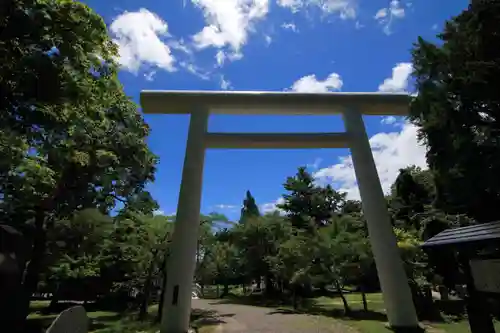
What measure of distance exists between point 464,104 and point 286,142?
17.5 feet

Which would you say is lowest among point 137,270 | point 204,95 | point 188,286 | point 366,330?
point 366,330

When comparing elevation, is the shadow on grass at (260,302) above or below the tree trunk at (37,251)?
below

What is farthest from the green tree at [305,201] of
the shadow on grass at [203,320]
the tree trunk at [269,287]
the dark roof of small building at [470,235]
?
the dark roof of small building at [470,235]

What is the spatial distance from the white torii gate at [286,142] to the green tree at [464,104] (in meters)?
2.37

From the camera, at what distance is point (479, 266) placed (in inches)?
195

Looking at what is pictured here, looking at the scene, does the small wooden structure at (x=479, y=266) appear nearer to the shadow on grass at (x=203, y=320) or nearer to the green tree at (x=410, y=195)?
the shadow on grass at (x=203, y=320)

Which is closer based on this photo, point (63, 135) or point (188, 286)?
point (63, 135)

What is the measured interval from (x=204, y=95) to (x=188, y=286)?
645 centimetres

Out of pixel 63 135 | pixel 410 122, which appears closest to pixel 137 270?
pixel 63 135

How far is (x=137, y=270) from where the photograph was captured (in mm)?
13102

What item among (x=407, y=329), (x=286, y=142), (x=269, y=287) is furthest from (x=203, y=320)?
(x=269, y=287)

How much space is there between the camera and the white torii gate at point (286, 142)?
9586 mm

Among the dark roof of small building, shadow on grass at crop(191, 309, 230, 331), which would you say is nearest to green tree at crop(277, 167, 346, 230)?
shadow on grass at crop(191, 309, 230, 331)

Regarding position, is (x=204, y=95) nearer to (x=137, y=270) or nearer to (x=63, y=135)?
(x=63, y=135)
